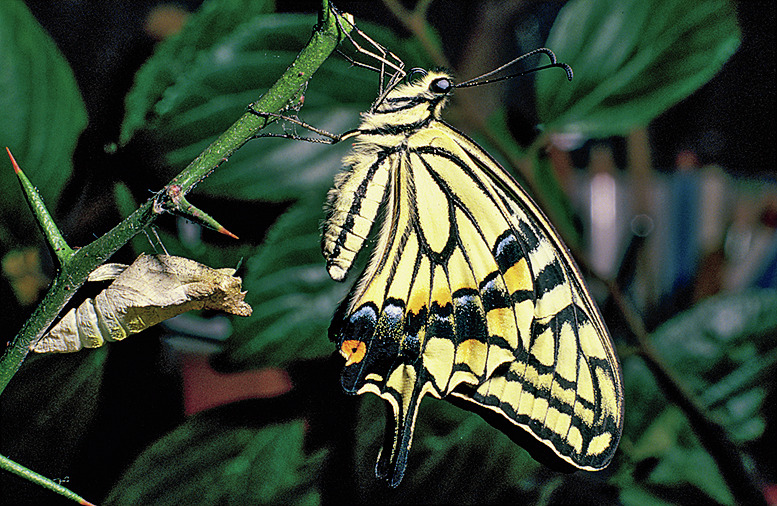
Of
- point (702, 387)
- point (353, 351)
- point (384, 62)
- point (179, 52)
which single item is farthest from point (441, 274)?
point (702, 387)

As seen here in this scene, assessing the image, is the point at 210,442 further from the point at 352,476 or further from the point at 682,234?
the point at 682,234

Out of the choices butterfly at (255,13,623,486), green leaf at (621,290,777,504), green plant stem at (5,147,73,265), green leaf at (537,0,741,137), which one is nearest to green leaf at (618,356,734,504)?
green leaf at (621,290,777,504)

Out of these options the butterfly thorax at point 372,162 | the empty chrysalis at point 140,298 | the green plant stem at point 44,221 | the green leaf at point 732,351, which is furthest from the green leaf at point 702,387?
the green plant stem at point 44,221

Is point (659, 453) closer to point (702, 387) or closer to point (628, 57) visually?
point (702, 387)

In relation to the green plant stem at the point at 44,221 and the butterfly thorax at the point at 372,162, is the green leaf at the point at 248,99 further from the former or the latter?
the green plant stem at the point at 44,221

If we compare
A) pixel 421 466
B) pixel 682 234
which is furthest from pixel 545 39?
pixel 421 466

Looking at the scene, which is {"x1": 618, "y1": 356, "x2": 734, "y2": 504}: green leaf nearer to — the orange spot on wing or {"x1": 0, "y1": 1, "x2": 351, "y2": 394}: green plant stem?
the orange spot on wing
